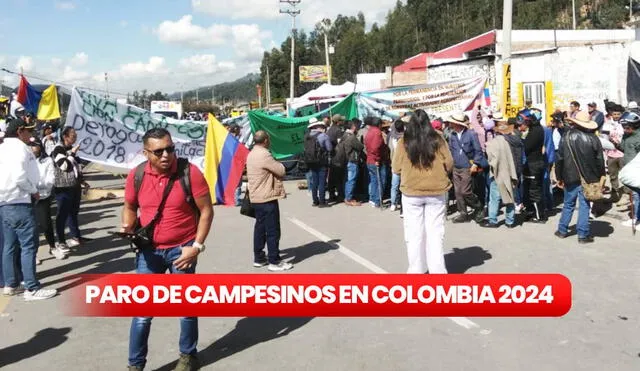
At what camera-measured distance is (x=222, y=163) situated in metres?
11.5

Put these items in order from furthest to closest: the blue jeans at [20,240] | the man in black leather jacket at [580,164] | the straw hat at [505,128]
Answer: the straw hat at [505,128] → the man in black leather jacket at [580,164] → the blue jeans at [20,240]

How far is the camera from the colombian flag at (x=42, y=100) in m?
14.2

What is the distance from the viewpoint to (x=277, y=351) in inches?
168

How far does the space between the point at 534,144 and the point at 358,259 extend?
12.7ft

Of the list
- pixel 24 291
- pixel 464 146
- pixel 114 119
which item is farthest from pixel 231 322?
pixel 114 119

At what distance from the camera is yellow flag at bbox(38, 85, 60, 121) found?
14227 mm

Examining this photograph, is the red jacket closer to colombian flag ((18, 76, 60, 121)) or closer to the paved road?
the paved road

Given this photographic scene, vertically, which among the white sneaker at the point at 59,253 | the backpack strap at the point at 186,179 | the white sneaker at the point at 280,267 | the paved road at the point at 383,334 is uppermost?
the backpack strap at the point at 186,179

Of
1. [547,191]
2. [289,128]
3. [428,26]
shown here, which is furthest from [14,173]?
[428,26]

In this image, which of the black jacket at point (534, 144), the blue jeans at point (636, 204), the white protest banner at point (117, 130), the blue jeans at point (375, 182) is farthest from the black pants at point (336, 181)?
the blue jeans at point (636, 204)

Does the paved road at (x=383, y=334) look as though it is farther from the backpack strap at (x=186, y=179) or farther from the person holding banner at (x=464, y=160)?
the person holding banner at (x=464, y=160)

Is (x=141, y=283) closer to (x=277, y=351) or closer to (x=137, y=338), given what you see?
(x=137, y=338)

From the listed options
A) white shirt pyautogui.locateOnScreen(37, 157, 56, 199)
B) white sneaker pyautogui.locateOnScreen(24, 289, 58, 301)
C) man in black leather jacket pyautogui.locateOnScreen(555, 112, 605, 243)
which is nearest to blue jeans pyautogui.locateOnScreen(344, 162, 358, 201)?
man in black leather jacket pyautogui.locateOnScreen(555, 112, 605, 243)
